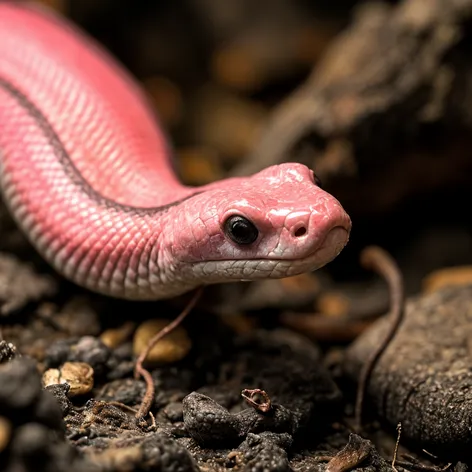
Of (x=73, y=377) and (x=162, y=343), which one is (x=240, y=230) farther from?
(x=73, y=377)

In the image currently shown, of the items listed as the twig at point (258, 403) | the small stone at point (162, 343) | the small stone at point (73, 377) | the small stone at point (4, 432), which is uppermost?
the small stone at point (4, 432)

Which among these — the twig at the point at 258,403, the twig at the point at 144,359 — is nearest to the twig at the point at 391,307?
the twig at the point at 258,403

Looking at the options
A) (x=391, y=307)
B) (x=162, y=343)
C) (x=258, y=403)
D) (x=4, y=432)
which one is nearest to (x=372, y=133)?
(x=391, y=307)

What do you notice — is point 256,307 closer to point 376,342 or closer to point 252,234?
Answer: point 376,342

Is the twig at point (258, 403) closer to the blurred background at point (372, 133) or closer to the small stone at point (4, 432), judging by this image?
the small stone at point (4, 432)

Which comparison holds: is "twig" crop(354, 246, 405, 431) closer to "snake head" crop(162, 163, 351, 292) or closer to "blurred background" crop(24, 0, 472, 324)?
"blurred background" crop(24, 0, 472, 324)

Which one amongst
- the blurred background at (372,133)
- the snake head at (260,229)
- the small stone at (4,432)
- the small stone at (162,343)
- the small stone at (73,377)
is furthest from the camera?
the blurred background at (372,133)
